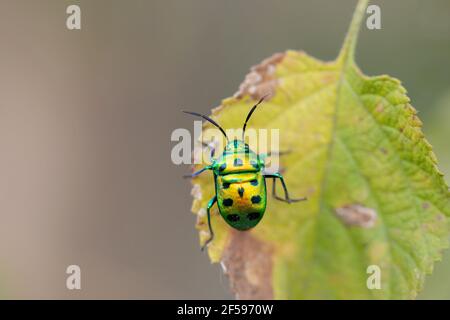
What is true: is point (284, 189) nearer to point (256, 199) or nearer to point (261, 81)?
point (256, 199)

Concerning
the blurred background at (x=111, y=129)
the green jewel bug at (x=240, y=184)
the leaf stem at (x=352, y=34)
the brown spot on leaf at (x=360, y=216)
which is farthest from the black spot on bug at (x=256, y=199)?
the blurred background at (x=111, y=129)

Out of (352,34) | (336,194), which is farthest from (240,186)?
(352,34)

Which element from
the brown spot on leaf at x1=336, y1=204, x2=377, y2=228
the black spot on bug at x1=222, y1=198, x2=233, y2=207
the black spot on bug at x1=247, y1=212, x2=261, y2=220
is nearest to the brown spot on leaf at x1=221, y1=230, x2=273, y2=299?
the black spot on bug at x1=247, y1=212, x2=261, y2=220

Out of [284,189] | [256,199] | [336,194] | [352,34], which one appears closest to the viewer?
[352,34]

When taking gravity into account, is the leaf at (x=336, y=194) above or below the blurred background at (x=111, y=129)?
below

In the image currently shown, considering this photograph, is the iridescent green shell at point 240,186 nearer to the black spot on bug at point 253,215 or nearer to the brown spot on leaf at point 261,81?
the black spot on bug at point 253,215

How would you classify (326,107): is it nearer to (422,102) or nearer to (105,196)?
(422,102)

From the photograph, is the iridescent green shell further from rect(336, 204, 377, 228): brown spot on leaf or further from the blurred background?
the blurred background

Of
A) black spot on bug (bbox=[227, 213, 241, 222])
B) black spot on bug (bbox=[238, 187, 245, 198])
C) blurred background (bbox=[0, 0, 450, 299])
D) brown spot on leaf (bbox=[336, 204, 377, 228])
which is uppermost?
blurred background (bbox=[0, 0, 450, 299])
